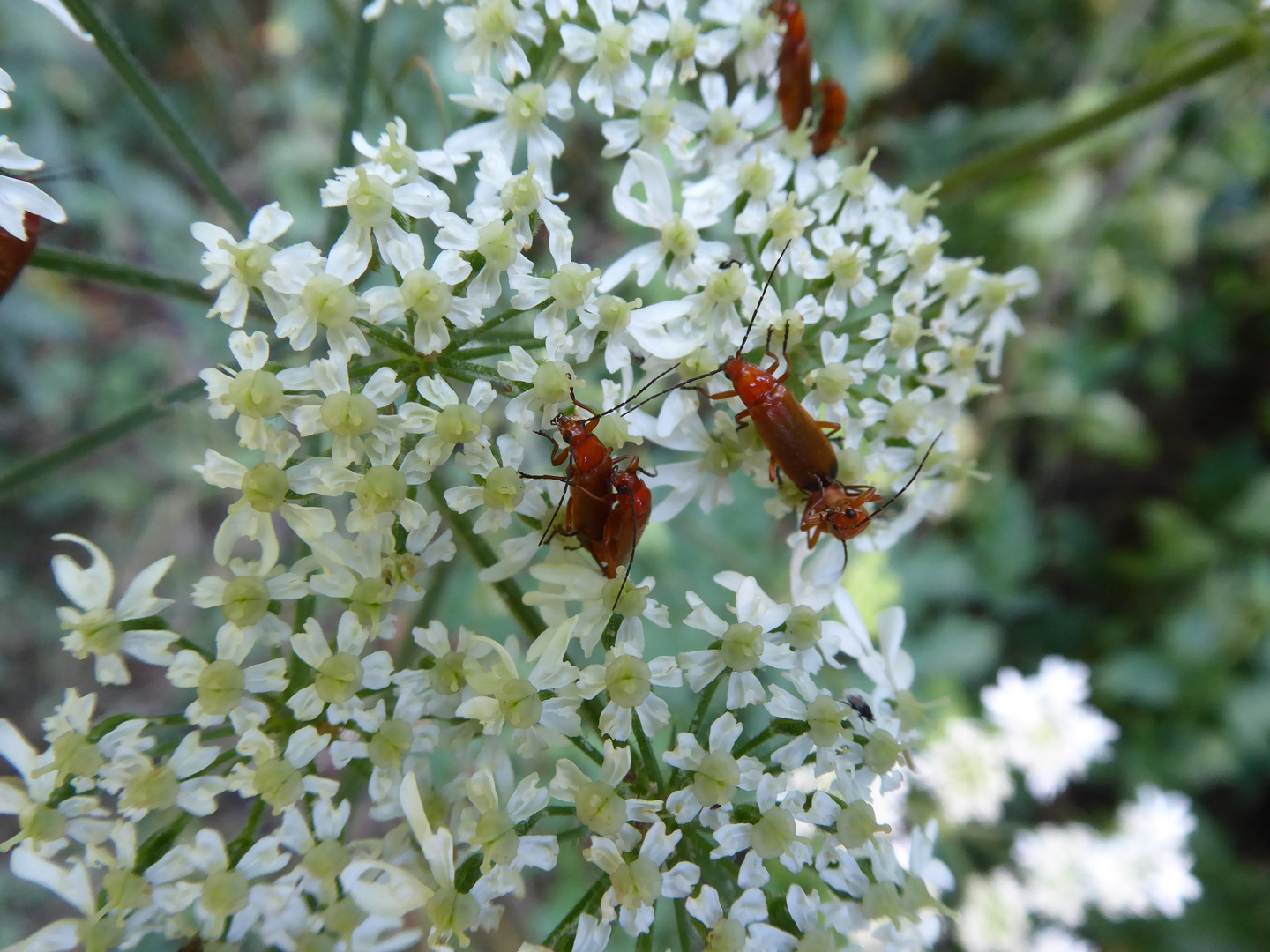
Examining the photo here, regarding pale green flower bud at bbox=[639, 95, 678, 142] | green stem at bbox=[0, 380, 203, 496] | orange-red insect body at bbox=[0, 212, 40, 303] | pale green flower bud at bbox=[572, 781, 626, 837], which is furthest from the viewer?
green stem at bbox=[0, 380, 203, 496]

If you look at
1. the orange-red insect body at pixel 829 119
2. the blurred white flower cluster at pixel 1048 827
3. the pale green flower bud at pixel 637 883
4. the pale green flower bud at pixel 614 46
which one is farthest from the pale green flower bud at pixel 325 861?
the blurred white flower cluster at pixel 1048 827

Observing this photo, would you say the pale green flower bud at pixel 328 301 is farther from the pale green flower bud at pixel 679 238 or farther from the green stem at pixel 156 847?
the green stem at pixel 156 847

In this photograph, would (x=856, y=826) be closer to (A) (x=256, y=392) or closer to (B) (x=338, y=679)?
(B) (x=338, y=679)

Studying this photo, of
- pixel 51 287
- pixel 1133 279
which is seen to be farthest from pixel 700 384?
pixel 51 287

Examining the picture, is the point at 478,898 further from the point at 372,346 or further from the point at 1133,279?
the point at 1133,279

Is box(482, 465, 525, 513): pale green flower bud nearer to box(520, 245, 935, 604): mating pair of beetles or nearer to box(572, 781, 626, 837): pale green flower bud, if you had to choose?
box(520, 245, 935, 604): mating pair of beetles

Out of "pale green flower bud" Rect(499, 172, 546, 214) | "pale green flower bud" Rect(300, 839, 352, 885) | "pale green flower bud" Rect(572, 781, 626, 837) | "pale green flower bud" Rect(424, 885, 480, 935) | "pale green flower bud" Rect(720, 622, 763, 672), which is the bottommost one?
"pale green flower bud" Rect(424, 885, 480, 935)

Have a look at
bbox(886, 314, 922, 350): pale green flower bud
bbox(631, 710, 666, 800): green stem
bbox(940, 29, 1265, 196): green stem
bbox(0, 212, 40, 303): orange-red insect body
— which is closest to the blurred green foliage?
bbox(940, 29, 1265, 196): green stem
